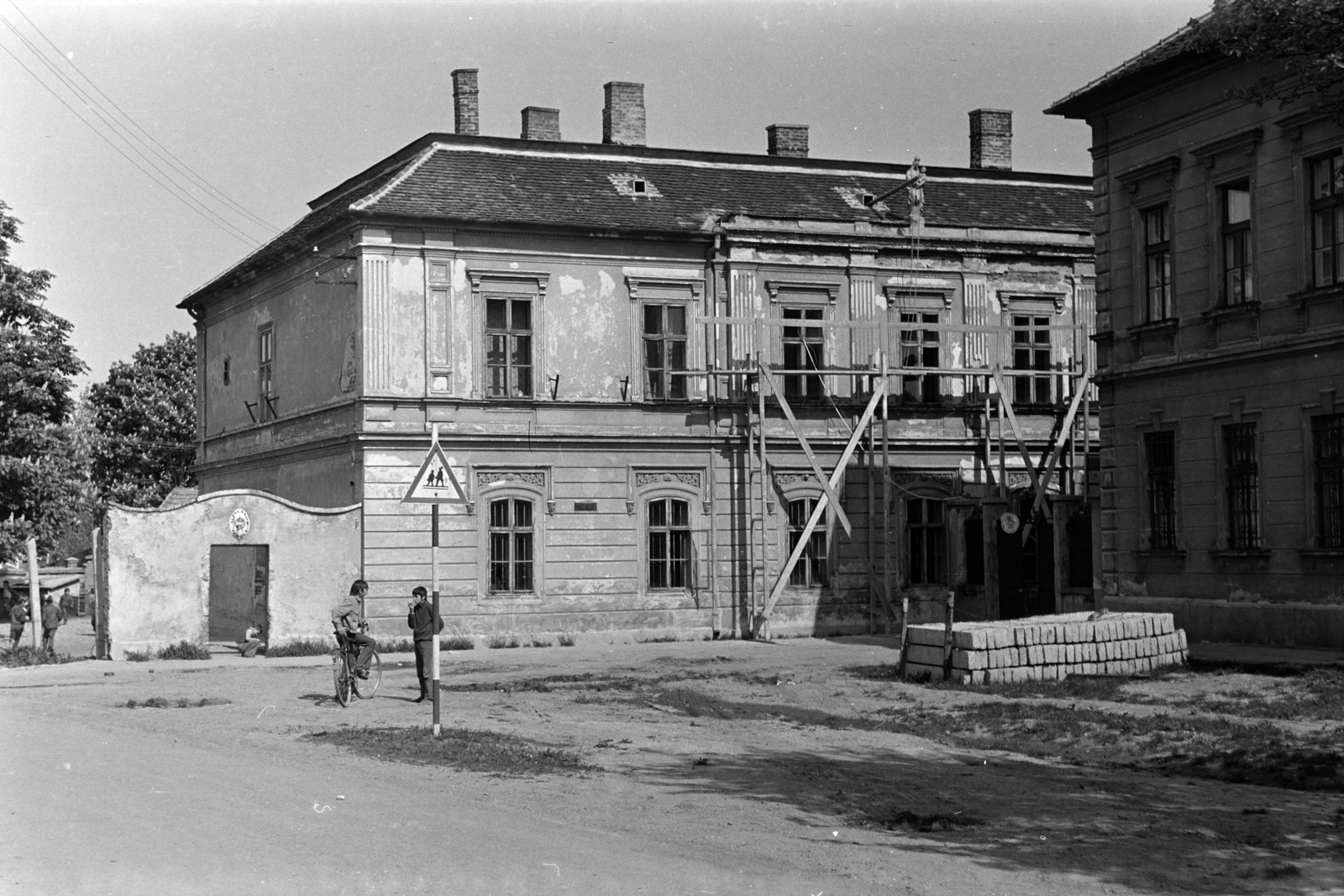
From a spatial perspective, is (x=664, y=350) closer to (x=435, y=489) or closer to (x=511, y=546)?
(x=511, y=546)

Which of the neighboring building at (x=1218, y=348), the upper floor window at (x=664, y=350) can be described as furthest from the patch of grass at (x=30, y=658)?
the neighboring building at (x=1218, y=348)

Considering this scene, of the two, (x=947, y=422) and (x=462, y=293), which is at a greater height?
(x=462, y=293)

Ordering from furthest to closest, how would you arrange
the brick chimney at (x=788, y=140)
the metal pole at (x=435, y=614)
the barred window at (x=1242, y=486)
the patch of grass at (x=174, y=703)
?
the brick chimney at (x=788, y=140), the barred window at (x=1242, y=486), the patch of grass at (x=174, y=703), the metal pole at (x=435, y=614)

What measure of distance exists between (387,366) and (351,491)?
2536 millimetres

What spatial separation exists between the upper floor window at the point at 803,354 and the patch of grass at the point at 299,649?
441 inches

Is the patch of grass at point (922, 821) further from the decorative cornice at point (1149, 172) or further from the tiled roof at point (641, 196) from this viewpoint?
the tiled roof at point (641, 196)

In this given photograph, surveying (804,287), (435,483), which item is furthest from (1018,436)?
(435,483)

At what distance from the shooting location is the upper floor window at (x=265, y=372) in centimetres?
3566

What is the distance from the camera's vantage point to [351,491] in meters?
30.8

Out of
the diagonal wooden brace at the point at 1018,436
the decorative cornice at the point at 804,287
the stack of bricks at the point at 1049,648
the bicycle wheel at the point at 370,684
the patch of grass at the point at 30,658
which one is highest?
the decorative cornice at the point at 804,287

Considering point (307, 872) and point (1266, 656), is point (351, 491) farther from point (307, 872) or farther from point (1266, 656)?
point (307, 872)

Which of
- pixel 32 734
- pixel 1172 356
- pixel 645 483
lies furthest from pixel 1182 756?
pixel 645 483

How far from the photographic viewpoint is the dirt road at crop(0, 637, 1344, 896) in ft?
28.9

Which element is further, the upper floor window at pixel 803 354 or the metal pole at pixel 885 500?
the upper floor window at pixel 803 354
